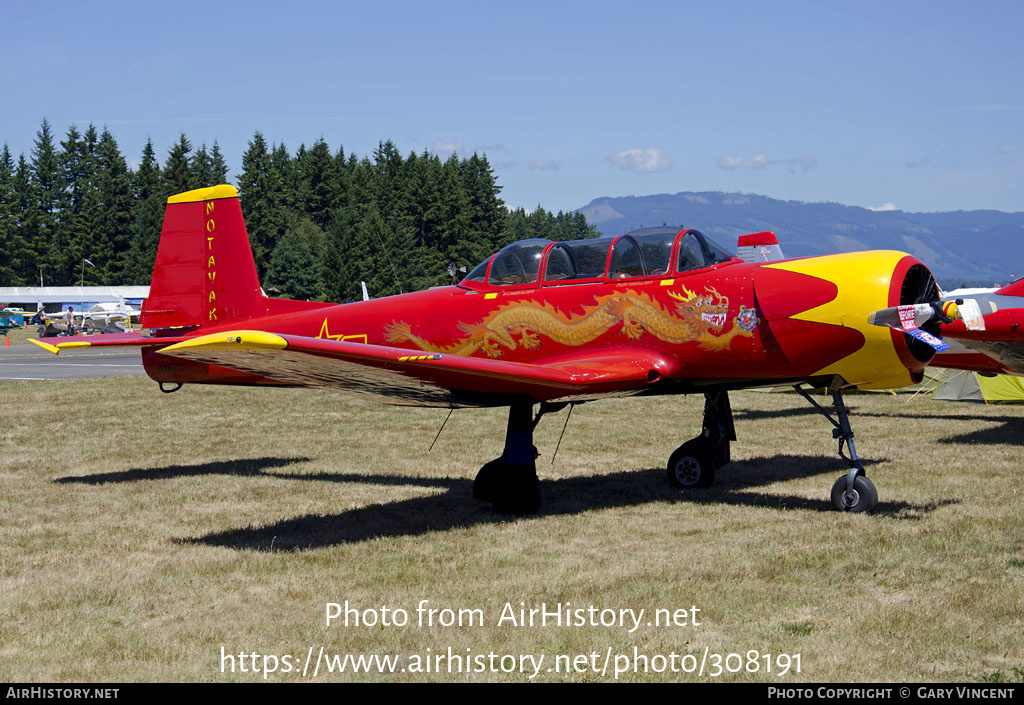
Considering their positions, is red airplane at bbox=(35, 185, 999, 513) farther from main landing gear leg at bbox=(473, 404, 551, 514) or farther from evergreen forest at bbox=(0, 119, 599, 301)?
evergreen forest at bbox=(0, 119, 599, 301)

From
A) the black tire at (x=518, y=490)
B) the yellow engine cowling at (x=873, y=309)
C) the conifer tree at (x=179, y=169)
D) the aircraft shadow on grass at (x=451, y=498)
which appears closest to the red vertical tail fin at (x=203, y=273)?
the aircraft shadow on grass at (x=451, y=498)

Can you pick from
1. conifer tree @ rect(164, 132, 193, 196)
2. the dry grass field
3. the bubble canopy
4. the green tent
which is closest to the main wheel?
the dry grass field

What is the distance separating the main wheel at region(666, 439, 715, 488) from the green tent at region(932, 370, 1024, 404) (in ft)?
30.9

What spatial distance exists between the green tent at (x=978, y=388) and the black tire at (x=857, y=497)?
394 inches

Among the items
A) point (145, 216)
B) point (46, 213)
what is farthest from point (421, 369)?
point (46, 213)

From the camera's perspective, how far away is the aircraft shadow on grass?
8.00m

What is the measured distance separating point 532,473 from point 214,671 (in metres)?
4.35

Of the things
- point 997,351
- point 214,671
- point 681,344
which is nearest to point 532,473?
point 681,344

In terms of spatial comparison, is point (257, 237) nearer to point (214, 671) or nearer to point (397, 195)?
point (397, 195)

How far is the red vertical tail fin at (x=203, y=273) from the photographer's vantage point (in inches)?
426

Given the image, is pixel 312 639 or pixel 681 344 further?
pixel 681 344

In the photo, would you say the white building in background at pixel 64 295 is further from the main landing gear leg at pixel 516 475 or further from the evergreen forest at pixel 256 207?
the main landing gear leg at pixel 516 475

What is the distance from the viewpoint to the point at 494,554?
7238 mm

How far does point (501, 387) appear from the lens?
8.22m
